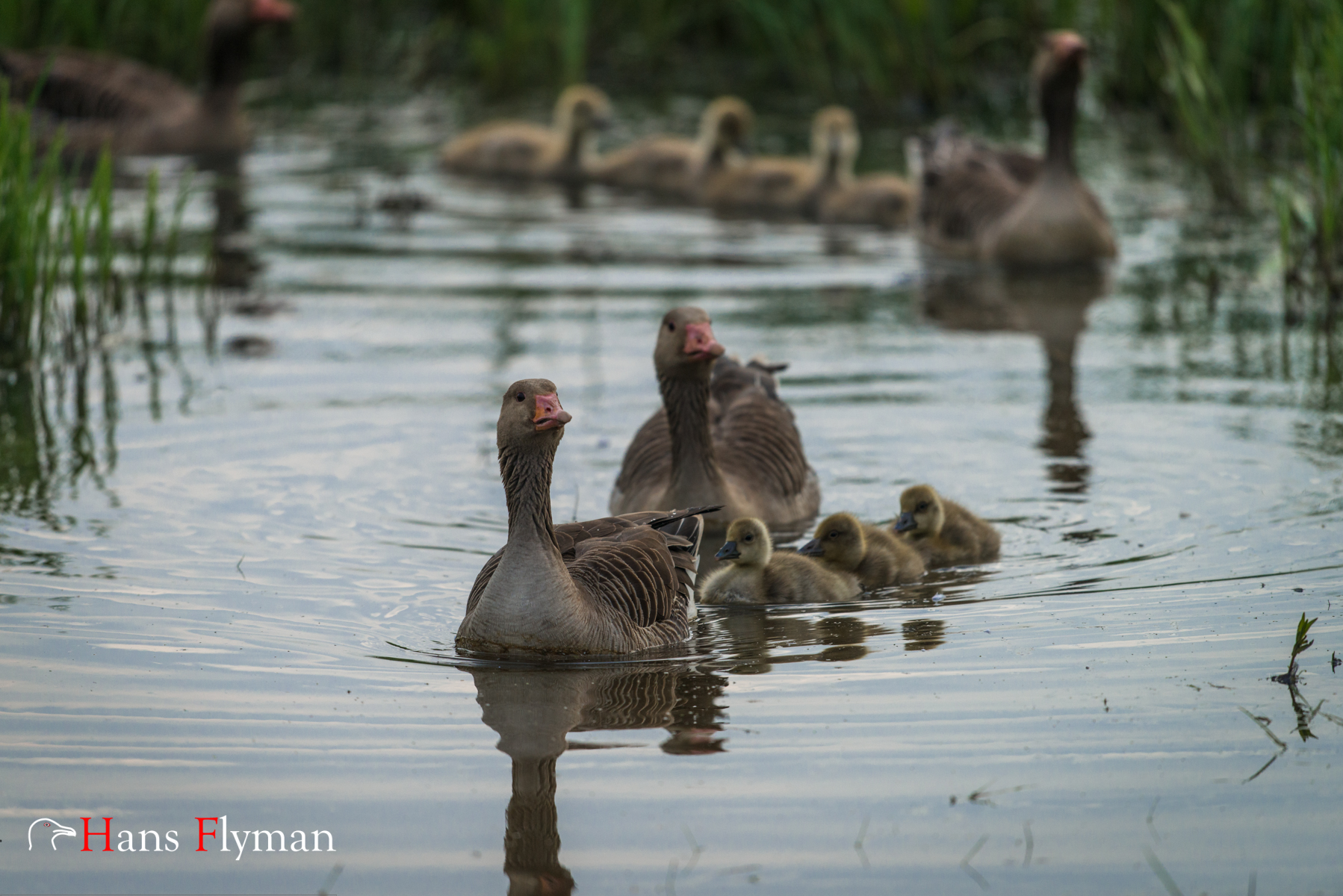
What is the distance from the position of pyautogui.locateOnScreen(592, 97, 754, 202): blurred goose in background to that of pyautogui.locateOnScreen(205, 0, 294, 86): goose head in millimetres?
3766

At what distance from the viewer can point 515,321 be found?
1167 centimetres

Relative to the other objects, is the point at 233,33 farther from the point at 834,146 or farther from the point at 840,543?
the point at 840,543

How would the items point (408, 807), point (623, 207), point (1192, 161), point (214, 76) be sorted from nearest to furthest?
point (408, 807)
point (1192, 161)
point (623, 207)
point (214, 76)

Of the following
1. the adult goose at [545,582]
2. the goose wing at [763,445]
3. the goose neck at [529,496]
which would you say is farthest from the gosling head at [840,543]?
the goose neck at [529,496]

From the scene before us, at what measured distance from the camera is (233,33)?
17.7m

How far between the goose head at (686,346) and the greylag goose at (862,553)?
100 centimetres

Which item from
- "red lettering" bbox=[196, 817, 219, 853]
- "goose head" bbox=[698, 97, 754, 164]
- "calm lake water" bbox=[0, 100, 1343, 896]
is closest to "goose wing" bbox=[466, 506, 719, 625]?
"calm lake water" bbox=[0, 100, 1343, 896]

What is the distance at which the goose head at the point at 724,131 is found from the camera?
1625 cm

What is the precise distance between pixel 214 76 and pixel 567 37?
4.02 m

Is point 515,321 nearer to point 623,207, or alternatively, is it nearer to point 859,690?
point 623,207

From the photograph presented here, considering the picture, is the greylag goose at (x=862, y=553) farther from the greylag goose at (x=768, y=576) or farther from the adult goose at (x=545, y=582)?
the adult goose at (x=545, y=582)

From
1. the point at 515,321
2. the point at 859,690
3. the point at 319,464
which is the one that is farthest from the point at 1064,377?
the point at 859,690

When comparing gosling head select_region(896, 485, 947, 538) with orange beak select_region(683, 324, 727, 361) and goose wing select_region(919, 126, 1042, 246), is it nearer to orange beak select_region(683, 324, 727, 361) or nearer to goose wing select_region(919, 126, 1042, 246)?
orange beak select_region(683, 324, 727, 361)

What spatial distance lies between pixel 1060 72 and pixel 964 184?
149 cm
